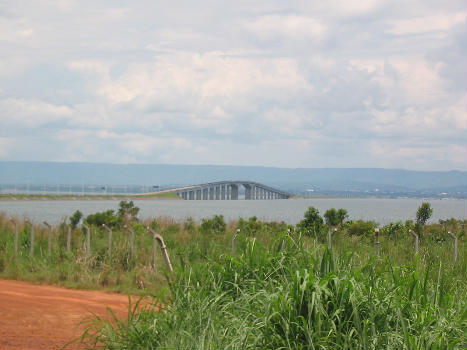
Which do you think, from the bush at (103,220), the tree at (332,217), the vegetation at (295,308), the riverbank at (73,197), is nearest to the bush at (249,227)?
the tree at (332,217)

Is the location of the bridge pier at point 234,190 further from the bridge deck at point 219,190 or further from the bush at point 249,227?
the bush at point 249,227

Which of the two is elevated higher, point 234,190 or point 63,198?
point 234,190

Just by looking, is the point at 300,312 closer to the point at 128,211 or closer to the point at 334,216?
the point at 334,216

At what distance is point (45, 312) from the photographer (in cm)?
1067

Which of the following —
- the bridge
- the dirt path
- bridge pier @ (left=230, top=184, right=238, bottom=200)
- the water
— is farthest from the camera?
→ bridge pier @ (left=230, top=184, right=238, bottom=200)

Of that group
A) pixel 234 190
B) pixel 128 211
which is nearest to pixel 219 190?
pixel 234 190

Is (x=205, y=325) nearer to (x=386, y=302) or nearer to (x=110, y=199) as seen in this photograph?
(x=386, y=302)

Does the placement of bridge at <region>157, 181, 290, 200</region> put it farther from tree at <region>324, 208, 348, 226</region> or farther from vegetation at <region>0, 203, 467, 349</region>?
vegetation at <region>0, 203, 467, 349</region>

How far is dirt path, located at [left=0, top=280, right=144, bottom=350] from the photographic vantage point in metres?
8.91

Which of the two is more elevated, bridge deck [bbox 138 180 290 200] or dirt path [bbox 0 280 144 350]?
bridge deck [bbox 138 180 290 200]

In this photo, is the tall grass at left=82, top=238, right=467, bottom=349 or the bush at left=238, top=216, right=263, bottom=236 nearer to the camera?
the tall grass at left=82, top=238, right=467, bottom=349

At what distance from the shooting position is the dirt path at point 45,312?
891cm

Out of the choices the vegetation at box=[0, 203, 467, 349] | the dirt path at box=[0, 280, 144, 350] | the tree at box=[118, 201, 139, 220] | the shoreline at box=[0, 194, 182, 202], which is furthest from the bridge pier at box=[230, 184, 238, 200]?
the vegetation at box=[0, 203, 467, 349]

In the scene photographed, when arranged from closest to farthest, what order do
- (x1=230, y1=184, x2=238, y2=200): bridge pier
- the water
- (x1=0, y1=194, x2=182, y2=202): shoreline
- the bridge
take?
1. the water
2. (x1=0, y1=194, x2=182, y2=202): shoreline
3. the bridge
4. (x1=230, y1=184, x2=238, y2=200): bridge pier
